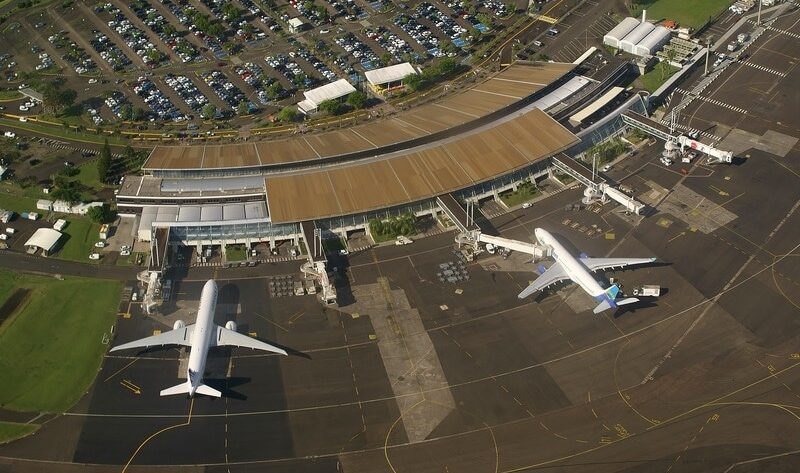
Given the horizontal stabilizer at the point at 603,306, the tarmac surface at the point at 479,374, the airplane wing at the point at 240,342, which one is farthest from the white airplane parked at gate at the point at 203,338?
the horizontal stabilizer at the point at 603,306

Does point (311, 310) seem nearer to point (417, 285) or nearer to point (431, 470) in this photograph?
point (417, 285)

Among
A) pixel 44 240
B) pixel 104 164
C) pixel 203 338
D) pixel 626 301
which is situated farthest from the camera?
pixel 104 164

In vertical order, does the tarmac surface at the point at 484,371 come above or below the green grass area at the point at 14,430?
above

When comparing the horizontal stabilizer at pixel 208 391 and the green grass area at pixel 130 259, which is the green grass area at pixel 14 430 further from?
the green grass area at pixel 130 259

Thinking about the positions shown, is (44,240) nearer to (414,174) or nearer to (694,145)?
(414,174)

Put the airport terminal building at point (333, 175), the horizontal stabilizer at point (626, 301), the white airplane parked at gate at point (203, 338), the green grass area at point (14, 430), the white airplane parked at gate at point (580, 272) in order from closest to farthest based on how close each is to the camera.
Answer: the green grass area at point (14, 430) → the white airplane parked at gate at point (203, 338) → the white airplane parked at gate at point (580, 272) → the horizontal stabilizer at point (626, 301) → the airport terminal building at point (333, 175)

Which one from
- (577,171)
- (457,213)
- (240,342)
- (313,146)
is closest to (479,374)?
(457,213)

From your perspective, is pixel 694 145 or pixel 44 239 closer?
pixel 44 239
